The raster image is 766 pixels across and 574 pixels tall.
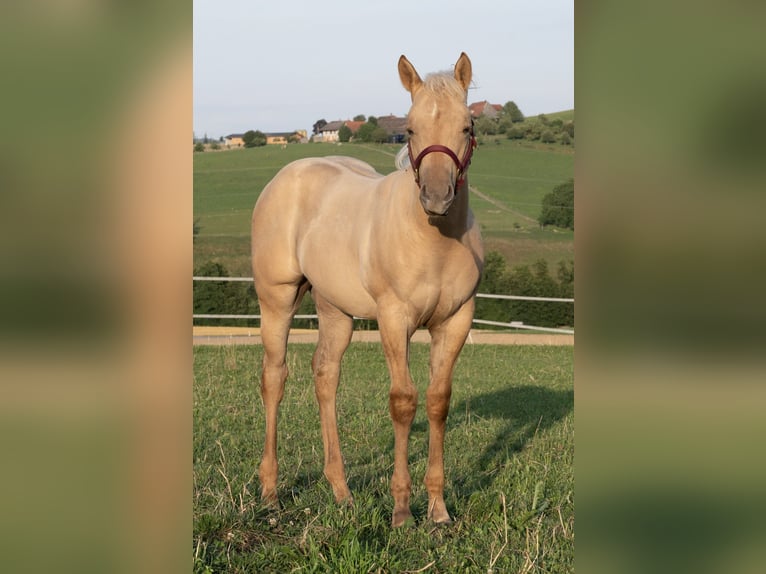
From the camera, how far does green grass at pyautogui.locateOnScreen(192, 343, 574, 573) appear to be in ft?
12.7

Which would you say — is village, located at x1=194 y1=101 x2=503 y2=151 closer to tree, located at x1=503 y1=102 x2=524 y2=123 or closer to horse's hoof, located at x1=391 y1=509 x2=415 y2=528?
tree, located at x1=503 y1=102 x2=524 y2=123

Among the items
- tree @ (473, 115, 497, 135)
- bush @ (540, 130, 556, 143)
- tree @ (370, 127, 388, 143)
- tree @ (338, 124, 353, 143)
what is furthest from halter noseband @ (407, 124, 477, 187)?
bush @ (540, 130, 556, 143)

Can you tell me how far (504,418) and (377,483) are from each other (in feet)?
9.00

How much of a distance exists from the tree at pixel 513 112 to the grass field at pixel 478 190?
390cm

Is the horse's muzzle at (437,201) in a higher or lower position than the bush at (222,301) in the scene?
higher

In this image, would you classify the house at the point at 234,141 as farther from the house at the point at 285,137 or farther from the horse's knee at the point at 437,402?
the horse's knee at the point at 437,402

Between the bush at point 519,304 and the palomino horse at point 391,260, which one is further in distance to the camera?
the bush at point 519,304

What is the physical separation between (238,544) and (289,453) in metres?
2.51

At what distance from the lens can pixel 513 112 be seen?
6244 centimetres

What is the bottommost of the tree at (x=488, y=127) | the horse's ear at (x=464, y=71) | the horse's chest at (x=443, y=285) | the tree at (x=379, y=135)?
the horse's chest at (x=443, y=285)

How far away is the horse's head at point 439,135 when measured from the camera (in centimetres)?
390

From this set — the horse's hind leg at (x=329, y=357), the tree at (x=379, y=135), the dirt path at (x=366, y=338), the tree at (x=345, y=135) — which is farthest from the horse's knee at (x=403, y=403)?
the tree at (x=345, y=135)
